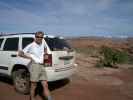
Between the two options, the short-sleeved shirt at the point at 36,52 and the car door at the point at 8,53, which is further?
the car door at the point at 8,53

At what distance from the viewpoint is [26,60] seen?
581 centimetres

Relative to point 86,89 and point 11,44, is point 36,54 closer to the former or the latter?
point 11,44

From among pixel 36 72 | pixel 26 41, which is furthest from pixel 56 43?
pixel 36 72

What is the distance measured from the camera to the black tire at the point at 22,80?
19.4ft

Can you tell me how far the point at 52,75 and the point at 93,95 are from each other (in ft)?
5.24

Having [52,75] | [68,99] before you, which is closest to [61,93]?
[68,99]

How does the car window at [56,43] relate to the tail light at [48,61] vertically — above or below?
above

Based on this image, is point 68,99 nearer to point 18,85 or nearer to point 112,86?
point 18,85

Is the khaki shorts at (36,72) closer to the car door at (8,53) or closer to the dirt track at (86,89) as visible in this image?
the dirt track at (86,89)

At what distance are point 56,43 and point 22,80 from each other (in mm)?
1624

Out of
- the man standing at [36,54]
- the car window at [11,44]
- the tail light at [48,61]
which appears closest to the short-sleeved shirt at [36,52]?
the man standing at [36,54]

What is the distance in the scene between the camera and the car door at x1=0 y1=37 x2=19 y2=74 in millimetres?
6360

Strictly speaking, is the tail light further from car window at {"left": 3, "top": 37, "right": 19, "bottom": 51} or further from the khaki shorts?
car window at {"left": 3, "top": 37, "right": 19, "bottom": 51}

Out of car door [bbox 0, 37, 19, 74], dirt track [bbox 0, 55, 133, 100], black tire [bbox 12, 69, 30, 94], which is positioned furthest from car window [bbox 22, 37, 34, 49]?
dirt track [bbox 0, 55, 133, 100]
